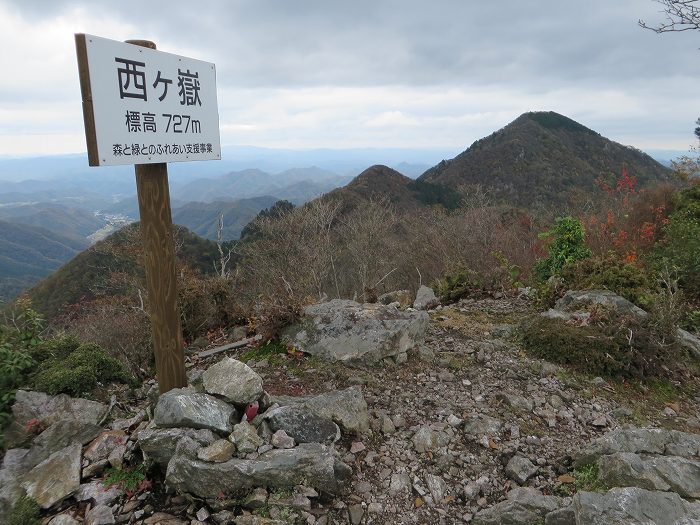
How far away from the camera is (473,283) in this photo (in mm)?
9016

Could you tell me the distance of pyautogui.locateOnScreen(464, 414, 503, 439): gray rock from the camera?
3.94 meters

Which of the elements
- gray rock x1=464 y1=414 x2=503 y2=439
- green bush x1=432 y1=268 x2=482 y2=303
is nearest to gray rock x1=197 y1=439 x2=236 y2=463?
gray rock x1=464 y1=414 x2=503 y2=439

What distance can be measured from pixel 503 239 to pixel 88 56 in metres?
19.3

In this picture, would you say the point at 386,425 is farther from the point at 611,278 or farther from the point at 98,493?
the point at 611,278

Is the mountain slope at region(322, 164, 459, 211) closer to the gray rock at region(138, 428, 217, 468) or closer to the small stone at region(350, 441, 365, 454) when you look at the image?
the small stone at region(350, 441, 365, 454)

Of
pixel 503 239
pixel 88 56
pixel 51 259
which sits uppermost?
pixel 88 56

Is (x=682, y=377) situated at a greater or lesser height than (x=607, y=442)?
lesser

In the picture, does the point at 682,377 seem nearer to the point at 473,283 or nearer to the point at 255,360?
the point at 473,283

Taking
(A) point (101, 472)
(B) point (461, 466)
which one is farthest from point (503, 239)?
(A) point (101, 472)

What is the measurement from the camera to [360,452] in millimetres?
3656

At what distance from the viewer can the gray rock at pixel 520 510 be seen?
2.88 meters

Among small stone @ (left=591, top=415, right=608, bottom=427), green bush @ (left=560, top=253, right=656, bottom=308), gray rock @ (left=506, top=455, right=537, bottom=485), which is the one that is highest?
green bush @ (left=560, top=253, right=656, bottom=308)

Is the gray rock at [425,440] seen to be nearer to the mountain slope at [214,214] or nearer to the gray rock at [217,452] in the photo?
the gray rock at [217,452]

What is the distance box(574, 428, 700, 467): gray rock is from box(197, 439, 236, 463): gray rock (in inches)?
109
